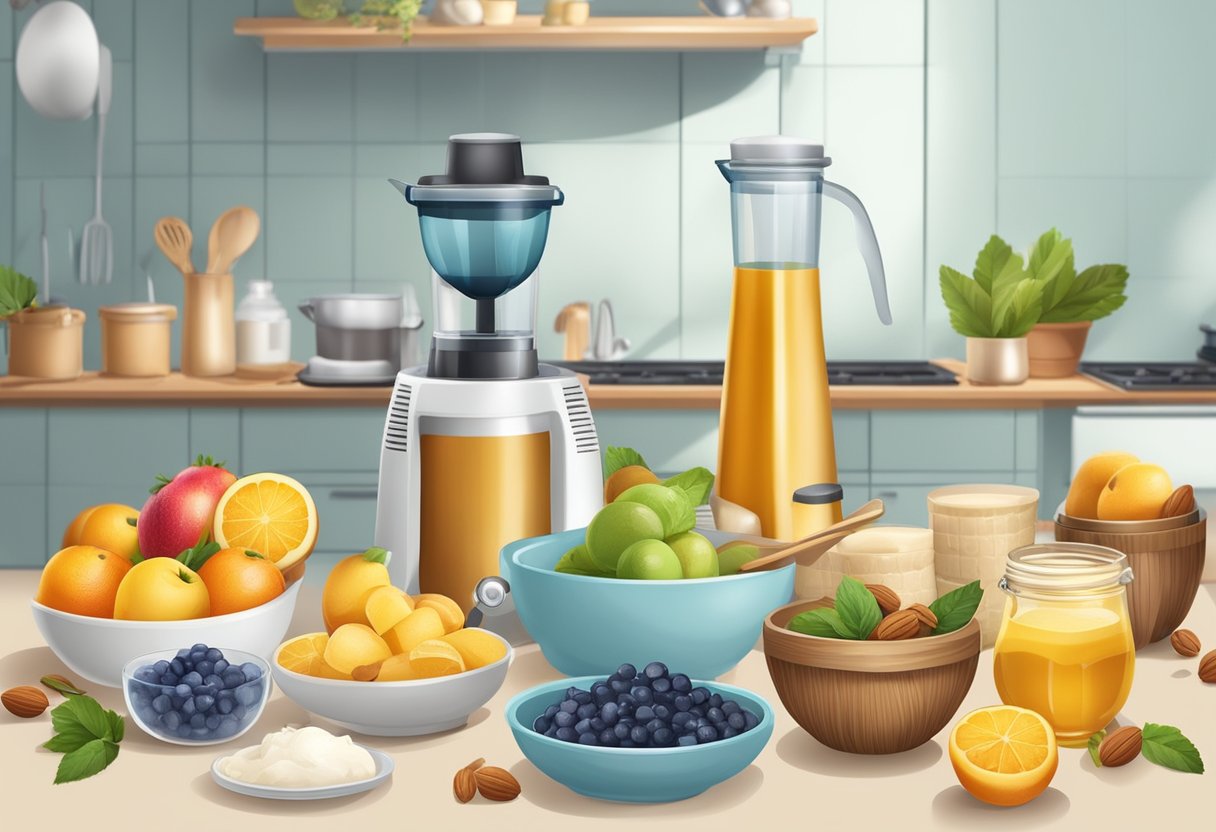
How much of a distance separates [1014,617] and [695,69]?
9.97 ft

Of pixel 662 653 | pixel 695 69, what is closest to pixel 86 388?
pixel 695 69

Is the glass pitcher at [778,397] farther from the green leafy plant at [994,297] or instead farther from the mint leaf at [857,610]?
the green leafy plant at [994,297]

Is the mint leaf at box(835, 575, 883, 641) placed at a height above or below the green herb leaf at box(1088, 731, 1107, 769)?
above

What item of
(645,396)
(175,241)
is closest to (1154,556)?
(645,396)

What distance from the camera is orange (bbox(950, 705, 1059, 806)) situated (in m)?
0.95

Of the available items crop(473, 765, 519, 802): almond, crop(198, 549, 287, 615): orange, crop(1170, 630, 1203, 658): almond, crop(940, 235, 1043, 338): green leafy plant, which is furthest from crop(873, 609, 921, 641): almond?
crop(940, 235, 1043, 338): green leafy plant

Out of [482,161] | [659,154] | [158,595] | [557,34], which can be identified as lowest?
[158,595]

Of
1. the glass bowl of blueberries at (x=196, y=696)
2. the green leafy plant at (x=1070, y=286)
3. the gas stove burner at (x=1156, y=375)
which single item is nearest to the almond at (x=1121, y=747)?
the glass bowl of blueberries at (x=196, y=696)

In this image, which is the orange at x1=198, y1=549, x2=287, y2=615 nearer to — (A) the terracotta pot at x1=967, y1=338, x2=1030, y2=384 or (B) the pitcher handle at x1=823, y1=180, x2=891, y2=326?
(B) the pitcher handle at x1=823, y1=180, x2=891, y2=326

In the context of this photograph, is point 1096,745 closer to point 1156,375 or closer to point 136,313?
point 1156,375

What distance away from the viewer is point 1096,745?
1038 millimetres

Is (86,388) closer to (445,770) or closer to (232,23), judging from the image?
(232,23)

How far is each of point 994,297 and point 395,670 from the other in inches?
99.2

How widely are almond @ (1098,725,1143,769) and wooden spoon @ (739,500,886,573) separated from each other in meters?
0.23
